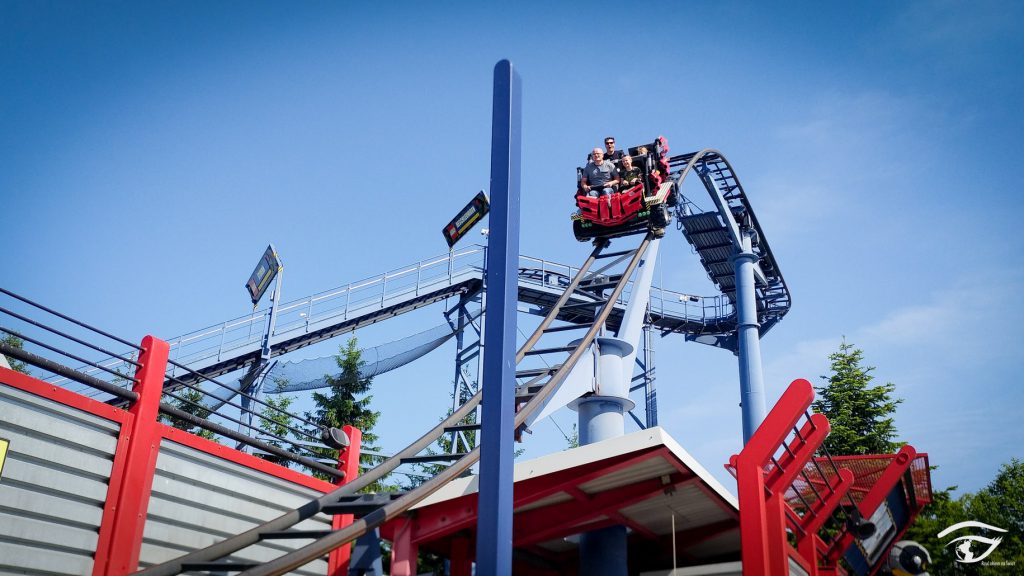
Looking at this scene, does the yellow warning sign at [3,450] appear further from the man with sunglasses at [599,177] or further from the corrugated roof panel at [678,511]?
the man with sunglasses at [599,177]

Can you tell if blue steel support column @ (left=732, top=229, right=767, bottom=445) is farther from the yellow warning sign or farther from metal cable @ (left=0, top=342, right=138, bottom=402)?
the yellow warning sign

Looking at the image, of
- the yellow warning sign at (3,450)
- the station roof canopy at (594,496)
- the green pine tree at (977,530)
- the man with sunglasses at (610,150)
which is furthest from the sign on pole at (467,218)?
the yellow warning sign at (3,450)

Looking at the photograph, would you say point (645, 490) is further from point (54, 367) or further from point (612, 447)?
point (54, 367)

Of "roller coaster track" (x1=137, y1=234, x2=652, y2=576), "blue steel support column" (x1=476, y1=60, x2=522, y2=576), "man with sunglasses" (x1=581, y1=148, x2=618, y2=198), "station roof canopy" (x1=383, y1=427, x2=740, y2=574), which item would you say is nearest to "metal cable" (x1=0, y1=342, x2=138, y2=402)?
"roller coaster track" (x1=137, y1=234, x2=652, y2=576)

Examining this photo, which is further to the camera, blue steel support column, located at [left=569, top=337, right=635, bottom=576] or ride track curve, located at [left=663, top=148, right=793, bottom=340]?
ride track curve, located at [left=663, top=148, right=793, bottom=340]

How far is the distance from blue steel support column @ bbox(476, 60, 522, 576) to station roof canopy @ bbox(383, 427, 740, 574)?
3.06 metres

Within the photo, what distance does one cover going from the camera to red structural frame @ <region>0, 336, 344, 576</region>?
5.35 metres

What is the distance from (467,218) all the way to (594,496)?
16.0 meters

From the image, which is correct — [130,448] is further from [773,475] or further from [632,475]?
[773,475]

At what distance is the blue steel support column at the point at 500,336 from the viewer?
373 cm

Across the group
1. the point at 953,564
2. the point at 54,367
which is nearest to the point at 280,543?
the point at 54,367

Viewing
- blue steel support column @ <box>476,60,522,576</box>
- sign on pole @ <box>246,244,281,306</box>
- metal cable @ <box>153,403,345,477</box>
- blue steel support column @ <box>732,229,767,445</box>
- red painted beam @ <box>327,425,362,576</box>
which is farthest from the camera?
sign on pole @ <box>246,244,281,306</box>

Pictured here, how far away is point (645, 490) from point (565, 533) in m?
1.08

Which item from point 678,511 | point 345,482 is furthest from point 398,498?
point 678,511
